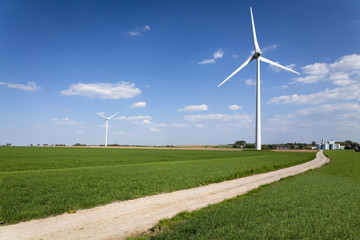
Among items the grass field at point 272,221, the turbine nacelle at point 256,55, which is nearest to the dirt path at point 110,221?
the grass field at point 272,221

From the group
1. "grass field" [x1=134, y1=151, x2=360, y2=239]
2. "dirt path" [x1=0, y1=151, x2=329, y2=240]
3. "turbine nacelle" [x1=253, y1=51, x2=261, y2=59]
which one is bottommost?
"dirt path" [x1=0, y1=151, x2=329, y2=240]

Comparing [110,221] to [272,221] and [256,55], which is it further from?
[256,55]

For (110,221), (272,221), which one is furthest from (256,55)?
(110,221)

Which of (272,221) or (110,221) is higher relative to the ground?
(272,221)

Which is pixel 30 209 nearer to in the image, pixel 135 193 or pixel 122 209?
pixel 122 209

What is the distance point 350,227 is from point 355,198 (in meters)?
5.93

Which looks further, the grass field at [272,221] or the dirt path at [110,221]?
the dirt path at [110,221]

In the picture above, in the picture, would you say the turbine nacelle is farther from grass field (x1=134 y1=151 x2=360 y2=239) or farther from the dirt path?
the dirt path

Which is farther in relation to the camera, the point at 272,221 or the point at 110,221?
the point at 110,221

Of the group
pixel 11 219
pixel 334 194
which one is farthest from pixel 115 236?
pixel 334 194

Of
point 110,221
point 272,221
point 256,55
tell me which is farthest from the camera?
point 256,55

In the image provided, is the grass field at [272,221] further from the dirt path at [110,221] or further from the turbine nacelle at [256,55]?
the turbine nacelle at [256,55]

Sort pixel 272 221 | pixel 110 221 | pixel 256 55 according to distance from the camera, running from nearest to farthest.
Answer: pixel 272 221, pixel 110 221, pixel 256 55

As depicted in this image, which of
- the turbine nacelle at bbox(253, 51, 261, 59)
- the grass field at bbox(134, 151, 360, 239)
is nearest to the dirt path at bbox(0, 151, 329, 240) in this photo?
the grass field at bbox(134, 151, 360, 239)
